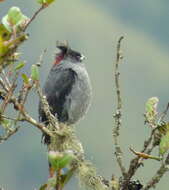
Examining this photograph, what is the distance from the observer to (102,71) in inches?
4035

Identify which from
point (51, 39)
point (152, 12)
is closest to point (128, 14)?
point (152, 12)

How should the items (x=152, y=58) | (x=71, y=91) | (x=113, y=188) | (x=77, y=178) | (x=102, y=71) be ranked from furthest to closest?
(x=152, y=58) < (x=102, y=71) < (x=71, y=91) < (x=77, y=178) < (x=113, y=188)

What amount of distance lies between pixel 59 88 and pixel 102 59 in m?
100

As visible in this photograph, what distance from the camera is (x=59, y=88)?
350 inches

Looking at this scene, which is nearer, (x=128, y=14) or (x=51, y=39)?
(x=51, y=39)

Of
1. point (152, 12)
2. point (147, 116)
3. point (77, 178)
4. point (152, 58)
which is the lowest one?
point (77, 178)

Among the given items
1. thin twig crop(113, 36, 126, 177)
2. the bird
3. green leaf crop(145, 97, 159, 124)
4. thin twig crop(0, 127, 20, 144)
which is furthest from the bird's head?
thin twig crop(0, 127, 20, 144)

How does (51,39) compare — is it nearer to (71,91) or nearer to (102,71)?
(102,71)

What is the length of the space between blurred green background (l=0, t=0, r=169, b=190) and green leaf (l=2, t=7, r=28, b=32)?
220 feet

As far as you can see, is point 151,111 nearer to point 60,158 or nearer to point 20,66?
point 20,66

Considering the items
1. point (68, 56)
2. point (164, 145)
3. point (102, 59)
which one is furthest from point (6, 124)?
point (102, 59)

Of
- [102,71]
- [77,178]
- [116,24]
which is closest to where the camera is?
[77,178]

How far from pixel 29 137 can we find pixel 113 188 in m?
92.8

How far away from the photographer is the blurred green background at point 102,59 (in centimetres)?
8769
